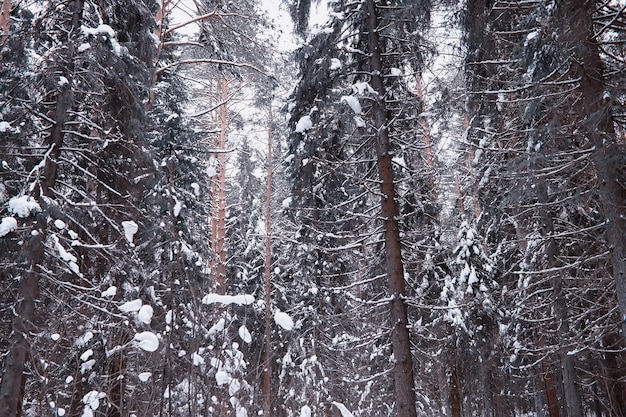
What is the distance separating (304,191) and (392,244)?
2.76 meters

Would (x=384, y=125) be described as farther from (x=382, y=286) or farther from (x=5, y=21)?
(x=5, y=21)

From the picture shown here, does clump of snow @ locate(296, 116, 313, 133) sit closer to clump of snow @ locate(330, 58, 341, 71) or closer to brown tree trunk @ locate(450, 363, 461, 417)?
clump of snow @ locate(330, 58, 341, 71)

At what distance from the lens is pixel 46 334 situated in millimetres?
5391

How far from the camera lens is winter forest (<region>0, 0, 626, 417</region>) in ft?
17.4

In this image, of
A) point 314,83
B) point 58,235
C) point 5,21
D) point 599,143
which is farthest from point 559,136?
point 5,21

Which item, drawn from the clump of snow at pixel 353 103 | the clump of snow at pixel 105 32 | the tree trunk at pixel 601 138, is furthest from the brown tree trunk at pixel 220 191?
the tree trunk at pixel 601 138

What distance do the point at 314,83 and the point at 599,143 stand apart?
489cm

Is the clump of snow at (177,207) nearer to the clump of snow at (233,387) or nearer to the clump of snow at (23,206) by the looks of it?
the clump of snow at (23,206)

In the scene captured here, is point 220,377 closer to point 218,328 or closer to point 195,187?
point 218,328

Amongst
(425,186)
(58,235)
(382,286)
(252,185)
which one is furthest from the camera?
(252,185)

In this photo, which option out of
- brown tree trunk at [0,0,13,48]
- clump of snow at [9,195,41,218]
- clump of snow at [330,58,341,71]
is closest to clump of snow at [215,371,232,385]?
clump of snow at [9,195,41,218]

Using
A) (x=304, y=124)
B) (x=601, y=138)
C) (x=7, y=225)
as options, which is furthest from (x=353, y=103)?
(x=7, y=225)

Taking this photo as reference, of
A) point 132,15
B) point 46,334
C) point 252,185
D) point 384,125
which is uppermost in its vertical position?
point 252,185

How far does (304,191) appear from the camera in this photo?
977 cm
